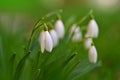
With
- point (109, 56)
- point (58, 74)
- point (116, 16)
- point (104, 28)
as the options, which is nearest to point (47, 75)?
point (58, 74)

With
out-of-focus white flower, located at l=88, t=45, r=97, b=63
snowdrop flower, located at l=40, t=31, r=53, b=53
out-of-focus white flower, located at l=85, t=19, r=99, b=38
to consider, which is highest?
out-of-focus white flower, located at l=85, t=19, r=99, b=38

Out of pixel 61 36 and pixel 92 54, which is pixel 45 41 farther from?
pixel 61 36

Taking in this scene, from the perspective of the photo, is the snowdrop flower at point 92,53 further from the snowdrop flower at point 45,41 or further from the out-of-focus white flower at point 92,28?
the snowdrop flower at point 45,41

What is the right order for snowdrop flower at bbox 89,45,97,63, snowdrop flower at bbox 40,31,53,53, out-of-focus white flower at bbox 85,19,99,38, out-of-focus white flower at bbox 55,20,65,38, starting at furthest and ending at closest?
out-of-focus white flower at bbox 55,20,65,38 < out-of-focus white flower at bbox 85,19,99,38 < snowdrop flower at bbox 89,45,97,63 < snowdrop flower at bbox 40,31,53,53

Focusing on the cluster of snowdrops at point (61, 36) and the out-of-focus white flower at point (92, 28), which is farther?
the out-of-focus white flower at point (92, 28)

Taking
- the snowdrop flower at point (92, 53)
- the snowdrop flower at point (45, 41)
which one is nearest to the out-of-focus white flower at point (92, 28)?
the snowdrop flower at point (92, 53)

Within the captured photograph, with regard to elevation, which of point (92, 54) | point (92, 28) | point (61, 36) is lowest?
point (92, 54)

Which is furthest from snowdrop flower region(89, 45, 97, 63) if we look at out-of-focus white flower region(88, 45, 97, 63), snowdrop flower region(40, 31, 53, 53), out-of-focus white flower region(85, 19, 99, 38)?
snowdrop flower region(40, 31, 53, 53)

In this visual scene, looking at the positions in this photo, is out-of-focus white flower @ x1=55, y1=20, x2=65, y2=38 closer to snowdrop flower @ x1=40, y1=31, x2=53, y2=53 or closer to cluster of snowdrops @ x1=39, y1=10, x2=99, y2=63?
cluster of snowdrops @ x1=39, y1=10, x2=99, y2=63

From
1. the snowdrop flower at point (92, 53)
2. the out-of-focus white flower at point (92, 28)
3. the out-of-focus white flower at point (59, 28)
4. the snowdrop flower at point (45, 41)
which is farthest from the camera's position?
the out-of-focus white flower at point (59, 28)

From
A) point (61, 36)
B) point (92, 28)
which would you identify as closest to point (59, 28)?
point (61, 36)

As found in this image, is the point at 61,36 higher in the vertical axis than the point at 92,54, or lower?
higher
